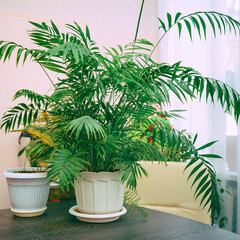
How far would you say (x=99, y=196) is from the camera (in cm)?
132

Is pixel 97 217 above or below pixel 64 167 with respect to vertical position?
below

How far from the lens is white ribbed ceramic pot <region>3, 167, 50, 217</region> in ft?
4.50

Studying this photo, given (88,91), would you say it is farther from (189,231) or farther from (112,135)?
(189,231)

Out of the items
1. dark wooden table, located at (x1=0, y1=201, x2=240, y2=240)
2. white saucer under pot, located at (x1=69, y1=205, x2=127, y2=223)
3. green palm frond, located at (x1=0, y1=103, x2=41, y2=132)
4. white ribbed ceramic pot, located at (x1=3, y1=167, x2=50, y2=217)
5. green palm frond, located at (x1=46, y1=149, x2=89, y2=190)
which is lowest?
dark wooden table, located at (x1=0, y1=201, x2=240, y2=240)

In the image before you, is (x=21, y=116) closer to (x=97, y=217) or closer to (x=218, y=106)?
(x=97, y=217)

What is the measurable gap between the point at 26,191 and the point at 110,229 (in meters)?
0.39

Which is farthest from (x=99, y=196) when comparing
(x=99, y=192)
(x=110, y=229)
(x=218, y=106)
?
(x=218, y=106)

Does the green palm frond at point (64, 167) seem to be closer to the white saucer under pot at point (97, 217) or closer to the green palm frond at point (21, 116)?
the white saucer under pot at point (97, 217)

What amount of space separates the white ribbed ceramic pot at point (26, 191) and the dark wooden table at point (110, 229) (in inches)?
1.4

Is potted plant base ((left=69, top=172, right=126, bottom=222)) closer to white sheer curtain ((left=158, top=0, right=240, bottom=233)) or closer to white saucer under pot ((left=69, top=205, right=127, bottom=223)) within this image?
white saucer under pot ((left=69, top=205, right=127, bottom=223))

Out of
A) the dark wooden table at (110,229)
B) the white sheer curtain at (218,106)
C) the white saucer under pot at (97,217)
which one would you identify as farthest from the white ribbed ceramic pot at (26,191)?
the white sheer curtain at (218,106)

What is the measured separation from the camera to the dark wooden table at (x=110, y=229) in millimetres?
1170

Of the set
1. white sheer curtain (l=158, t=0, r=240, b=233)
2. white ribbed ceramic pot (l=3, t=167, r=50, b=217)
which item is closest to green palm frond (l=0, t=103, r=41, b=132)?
white ribbed ceramic pot (l=3, t=167, r=50, b=217)

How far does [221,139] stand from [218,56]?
668 mm
